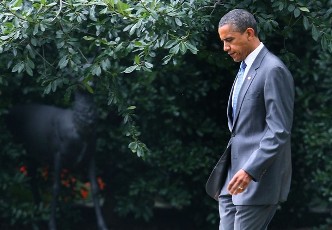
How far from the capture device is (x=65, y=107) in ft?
29.5

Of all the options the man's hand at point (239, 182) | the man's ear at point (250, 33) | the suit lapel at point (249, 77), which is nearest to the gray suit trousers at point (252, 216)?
the man's hand at point (239, 182)

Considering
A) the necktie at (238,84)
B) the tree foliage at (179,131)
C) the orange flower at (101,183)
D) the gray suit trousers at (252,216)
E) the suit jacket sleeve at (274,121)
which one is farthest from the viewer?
the orange flower at (101,183)

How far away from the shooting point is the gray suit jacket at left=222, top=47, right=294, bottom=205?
4.30m

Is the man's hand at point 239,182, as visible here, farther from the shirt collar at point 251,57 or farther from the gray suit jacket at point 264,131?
the shirt collar at point 251,57

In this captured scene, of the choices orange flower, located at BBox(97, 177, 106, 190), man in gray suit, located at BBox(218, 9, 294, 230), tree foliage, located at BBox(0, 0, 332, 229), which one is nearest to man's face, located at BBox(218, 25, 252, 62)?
man in gray suit, located at BBox(218, 9, 294, 230)

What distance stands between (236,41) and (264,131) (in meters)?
0.48

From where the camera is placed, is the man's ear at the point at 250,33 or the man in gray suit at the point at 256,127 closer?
the man in gray suit at the point at 256,127

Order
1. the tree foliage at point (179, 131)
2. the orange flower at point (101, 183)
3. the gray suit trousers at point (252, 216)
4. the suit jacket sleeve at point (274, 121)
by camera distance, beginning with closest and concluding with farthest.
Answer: the suit jacket sleeve at point (274, 121) < the gray suit trousers at point (252, 216) < the tree foliage at point (179, 131) < the orange flower at point (101, 183)

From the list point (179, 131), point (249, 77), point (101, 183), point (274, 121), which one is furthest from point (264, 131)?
point (101, 183)

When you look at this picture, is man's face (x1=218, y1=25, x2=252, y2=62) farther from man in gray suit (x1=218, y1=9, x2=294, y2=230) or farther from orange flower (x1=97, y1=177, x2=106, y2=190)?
orange flower (x1=97, y1=177, x2=106, y2=190)

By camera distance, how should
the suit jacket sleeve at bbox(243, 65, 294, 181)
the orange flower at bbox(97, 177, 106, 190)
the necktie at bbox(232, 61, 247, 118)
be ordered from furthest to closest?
the orange flower at bbox(97, 177, 106, 190) < the necktie at bbox(232, 61, 247, 118) < the suit jacket sleeve at bbox(243, 65, 294, 181)

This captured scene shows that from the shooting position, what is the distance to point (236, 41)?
4531 millimetres

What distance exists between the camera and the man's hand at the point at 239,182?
169 inches

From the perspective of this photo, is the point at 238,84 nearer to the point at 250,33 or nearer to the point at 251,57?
the point at 251,57
